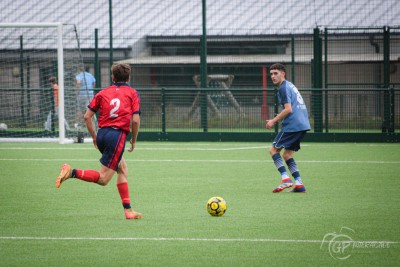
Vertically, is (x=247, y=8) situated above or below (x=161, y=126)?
above

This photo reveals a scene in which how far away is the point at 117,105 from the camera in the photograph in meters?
7.90

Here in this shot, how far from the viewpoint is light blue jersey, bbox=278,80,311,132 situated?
1024 cm

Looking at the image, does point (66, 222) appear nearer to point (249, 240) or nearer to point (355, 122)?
point (249, 240)

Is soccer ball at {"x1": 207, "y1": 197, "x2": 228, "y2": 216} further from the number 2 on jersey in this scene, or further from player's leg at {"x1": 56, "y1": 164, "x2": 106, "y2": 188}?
the number 2 on jersey

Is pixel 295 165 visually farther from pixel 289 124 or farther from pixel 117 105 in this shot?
pixel 117 105

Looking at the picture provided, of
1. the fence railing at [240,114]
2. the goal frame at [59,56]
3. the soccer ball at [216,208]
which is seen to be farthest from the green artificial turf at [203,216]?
the fence railing at [240,114]

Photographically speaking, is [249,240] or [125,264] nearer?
[125,264]

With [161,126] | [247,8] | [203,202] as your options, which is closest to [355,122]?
[161,126]

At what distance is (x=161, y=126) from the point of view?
20438 mm

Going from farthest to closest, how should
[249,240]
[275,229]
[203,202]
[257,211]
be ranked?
[203,202], [257,211], [275,229], [249,240]

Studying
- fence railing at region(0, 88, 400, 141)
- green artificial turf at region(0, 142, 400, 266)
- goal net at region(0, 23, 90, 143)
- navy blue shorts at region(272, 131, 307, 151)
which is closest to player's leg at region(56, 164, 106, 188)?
green artificial turf at region(0, 142, 400, 266)

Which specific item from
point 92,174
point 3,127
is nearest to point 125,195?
point 92,174

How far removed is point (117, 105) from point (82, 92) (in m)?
12.6

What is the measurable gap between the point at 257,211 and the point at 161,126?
1207cm
